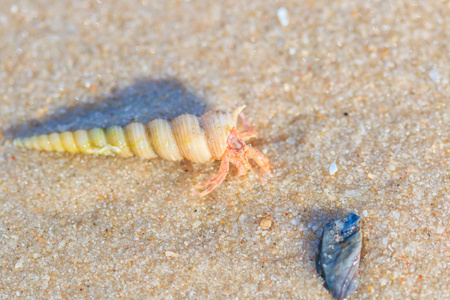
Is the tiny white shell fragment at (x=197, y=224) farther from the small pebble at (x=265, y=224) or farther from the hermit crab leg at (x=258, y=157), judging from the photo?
the hermit crab leg at (x=258, y=157)

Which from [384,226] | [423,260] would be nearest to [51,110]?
[384,226]

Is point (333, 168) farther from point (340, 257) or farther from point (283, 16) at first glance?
point (283, 16)

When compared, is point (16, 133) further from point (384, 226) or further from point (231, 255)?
point (384, 226)

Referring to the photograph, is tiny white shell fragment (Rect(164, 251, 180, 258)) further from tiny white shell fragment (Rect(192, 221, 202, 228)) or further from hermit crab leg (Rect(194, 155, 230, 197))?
hermit crab leg (Rect(194, 155, 230, 197))

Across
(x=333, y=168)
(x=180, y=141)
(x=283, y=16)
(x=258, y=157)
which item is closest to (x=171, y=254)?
(x=180, y=141)

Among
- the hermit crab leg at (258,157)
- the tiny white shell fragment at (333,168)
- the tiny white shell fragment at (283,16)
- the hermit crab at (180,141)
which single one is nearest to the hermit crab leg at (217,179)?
the hermit crab at (180,141)
